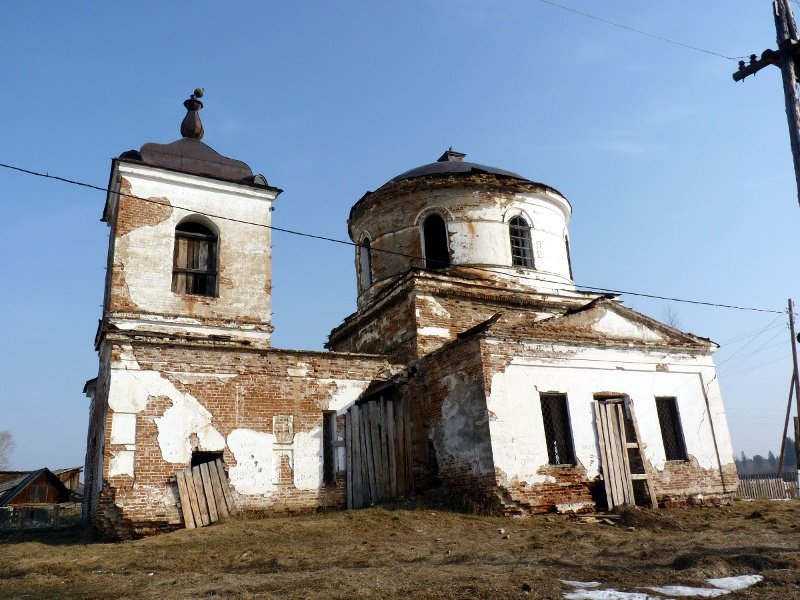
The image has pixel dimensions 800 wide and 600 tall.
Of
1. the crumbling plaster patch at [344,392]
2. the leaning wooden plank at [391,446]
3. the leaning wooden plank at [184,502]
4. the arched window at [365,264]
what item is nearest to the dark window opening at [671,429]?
the leaning wooden plank at [391,446]

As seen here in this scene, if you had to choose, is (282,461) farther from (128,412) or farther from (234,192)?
(234,192)

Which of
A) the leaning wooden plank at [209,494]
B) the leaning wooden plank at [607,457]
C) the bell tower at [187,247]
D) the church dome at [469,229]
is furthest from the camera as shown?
the church dome at [469,229]

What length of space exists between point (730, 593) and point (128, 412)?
928 cm

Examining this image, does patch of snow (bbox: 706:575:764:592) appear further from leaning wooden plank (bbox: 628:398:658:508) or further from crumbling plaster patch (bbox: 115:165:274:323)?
crumbling plaster patch (bbox: 115:165:274:323)

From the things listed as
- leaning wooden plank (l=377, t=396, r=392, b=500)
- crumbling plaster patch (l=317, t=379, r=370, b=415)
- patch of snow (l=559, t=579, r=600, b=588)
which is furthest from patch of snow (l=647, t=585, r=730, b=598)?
crumbling plaster patch (l=317, t=379, r=370, b=415)

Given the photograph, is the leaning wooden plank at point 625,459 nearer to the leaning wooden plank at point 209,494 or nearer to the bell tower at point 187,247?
the bell tower at point 187,247

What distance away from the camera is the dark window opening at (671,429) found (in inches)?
523

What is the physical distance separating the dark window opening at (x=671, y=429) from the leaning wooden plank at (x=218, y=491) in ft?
28.5

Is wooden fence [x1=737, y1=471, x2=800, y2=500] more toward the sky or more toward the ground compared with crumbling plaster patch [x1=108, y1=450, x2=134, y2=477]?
more toward the ground

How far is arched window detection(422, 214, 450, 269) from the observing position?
15922 mm

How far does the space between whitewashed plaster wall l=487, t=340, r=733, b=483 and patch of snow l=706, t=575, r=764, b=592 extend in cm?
543

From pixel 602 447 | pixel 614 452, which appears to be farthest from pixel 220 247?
pixel 614 452

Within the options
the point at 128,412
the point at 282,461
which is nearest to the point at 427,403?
the point at 282,461

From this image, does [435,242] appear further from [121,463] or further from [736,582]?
[736,582]
